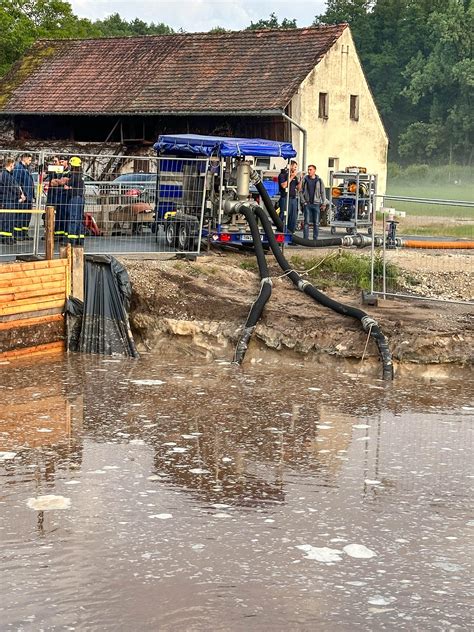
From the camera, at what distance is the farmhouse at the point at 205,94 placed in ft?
113

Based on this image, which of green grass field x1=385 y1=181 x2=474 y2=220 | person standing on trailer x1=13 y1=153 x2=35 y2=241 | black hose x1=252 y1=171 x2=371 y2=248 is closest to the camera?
person standing on trailer x1=13 y1=153 x2=35 y2=241

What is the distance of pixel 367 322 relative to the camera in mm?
16234

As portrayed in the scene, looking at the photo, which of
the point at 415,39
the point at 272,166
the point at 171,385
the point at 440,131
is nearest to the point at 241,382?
the point at 171,385

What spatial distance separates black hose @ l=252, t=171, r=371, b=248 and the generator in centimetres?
609

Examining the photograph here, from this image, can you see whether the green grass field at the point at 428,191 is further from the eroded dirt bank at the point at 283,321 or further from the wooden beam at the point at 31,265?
the wooden beam at the point at 31,265

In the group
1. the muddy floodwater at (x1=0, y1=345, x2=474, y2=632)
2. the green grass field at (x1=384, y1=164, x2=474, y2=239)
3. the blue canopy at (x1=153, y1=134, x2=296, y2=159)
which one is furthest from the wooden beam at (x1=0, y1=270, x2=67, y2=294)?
the green grass field at (x1=384, y1=164, x2=474, y2=239)

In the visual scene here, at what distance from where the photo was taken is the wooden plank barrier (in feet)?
53.2

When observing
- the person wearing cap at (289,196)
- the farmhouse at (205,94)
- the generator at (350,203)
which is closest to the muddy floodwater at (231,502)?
the person wearing cap at (289,196)

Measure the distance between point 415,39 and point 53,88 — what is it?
43.7 meters

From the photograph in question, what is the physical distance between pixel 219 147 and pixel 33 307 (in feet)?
18.7

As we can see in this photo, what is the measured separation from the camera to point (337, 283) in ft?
63.9

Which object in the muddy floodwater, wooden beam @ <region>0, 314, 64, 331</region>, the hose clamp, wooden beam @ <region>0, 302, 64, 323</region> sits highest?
the hose clamp

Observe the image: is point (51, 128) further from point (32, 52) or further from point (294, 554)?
point (294, 554)

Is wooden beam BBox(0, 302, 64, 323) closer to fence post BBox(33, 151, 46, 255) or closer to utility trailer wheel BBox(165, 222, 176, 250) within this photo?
fence post BBox(33, 151, 46, 255)
